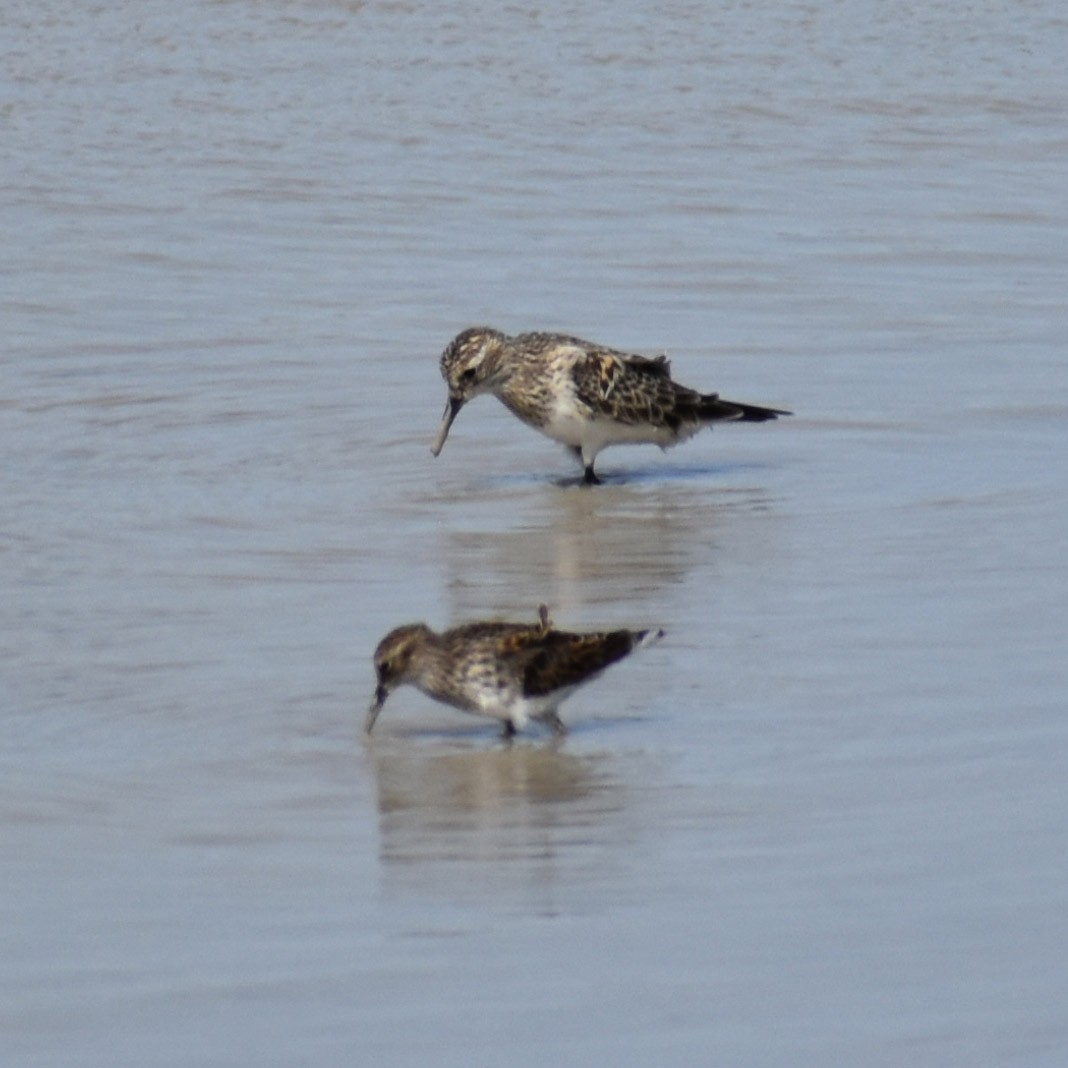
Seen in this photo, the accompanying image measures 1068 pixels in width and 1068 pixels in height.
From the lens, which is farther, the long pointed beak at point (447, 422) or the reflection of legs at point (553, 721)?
the long pointed beak at point (447, 422)

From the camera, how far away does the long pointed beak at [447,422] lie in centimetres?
1087

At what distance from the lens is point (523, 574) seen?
9234 mm

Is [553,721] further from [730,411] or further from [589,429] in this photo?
[730,411]

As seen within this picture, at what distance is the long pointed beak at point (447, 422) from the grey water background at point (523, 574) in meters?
0.17

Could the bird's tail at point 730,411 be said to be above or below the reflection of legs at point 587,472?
above

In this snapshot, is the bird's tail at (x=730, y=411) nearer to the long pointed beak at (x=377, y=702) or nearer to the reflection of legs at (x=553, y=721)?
the reflection of legs at (x=553, y=721)

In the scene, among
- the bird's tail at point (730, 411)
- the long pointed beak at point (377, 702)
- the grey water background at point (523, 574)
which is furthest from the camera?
the bird's tail at point (730, 411)

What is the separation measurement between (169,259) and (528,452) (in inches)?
144

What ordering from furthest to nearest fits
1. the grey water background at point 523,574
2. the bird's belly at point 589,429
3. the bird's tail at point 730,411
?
the bird's tail at point 730,411 → the bird's belly at point 589,429 → the grey water background at point 523,574

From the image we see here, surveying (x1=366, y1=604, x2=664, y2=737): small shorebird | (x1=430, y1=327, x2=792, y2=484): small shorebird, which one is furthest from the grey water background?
(x1=430, y1=327, x2=792, y2=484): small shorebird

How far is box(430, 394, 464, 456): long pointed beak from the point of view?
1087cm

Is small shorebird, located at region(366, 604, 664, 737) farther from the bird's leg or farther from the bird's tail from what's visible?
the bird's tail

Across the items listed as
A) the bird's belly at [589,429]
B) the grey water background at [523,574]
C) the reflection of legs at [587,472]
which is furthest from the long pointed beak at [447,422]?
the reflection of legs at [587,472]

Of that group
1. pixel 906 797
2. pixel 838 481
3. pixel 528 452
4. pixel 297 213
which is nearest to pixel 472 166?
pixel 297 213
